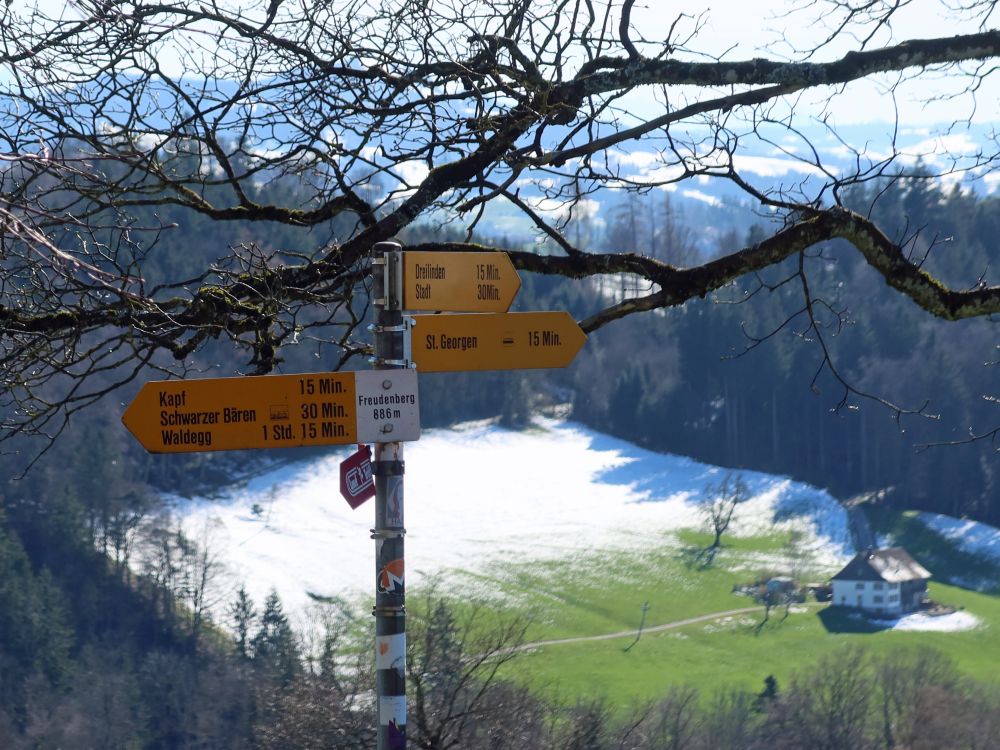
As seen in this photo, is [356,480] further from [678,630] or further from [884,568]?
[884,568]

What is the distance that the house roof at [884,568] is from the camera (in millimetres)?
64375

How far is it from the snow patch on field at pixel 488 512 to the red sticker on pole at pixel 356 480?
6161cm

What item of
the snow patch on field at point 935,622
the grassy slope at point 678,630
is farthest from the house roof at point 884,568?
the snow patch on field at point 935,622

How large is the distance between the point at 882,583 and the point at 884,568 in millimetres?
2231

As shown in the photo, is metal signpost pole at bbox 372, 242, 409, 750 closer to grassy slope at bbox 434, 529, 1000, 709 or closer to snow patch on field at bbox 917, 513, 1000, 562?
grassy slope at bbox 434, 529, 1000, 709

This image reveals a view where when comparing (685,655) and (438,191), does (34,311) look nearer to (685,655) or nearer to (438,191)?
(438,191)

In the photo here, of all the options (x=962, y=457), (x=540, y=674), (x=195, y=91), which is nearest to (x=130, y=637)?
(x=540, y=674)

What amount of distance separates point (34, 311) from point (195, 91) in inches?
58.2

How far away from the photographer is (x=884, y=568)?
65.3 meters

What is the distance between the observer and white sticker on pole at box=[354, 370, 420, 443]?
3875 millimetres

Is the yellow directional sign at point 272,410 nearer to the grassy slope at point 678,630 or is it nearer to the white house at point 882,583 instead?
the grassy slope at point 678,630

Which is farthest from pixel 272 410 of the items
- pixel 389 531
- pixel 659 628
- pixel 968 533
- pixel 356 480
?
pixel 968 533

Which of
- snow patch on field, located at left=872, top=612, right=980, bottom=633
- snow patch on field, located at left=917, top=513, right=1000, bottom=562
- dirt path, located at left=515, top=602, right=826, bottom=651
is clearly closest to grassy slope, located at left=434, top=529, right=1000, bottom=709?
dirt path, located at left=515, top=602, right=826, bottom=651

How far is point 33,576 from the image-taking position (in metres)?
59.2
